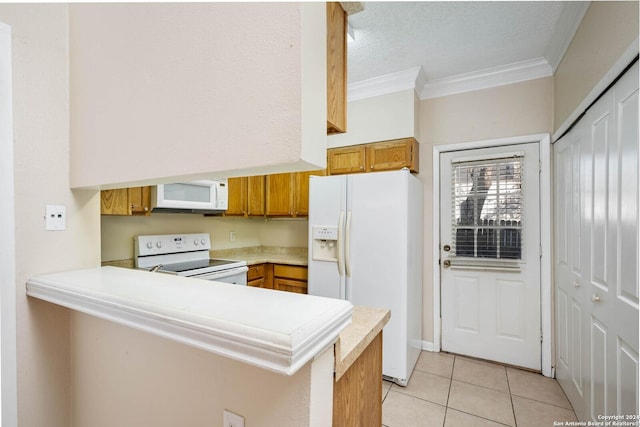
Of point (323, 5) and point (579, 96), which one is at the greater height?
point (579, 96)

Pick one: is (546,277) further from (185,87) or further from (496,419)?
(185,87)

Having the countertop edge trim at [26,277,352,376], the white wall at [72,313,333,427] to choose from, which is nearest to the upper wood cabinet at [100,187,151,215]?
the white wall at [72,313,333,427]

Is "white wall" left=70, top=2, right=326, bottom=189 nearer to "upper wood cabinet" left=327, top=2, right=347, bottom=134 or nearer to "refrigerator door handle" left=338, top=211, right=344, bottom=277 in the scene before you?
"upper wood cabinet" left=327, top=2, right=347, bottom=134

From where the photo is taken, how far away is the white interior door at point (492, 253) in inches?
101

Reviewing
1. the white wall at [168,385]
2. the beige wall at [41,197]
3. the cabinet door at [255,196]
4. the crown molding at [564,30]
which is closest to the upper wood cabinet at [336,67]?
the white wall at [168,385]

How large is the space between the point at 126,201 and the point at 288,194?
1.55 metres

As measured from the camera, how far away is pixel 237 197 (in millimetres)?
3195

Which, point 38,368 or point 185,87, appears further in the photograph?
point 38,368

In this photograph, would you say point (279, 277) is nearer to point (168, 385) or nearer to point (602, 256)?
point (168, 385)

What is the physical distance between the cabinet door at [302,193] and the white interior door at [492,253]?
1362 millimetres

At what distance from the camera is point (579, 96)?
6.08ft

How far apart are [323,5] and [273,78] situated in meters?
0.25

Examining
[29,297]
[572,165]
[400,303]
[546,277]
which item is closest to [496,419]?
[400,303]

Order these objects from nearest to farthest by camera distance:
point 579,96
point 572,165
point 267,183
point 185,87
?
1. point 185,87
2. point 579,96
3. point 572,165
4. point 267,183
